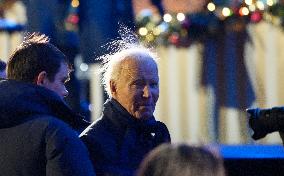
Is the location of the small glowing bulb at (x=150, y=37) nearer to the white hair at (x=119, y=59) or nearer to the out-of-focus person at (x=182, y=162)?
the white hair at (x=119, y=59)

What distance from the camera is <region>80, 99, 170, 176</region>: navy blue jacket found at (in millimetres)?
2826

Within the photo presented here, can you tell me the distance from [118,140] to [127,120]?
0.09 m

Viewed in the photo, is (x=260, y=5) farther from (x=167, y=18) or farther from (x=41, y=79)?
(x=41, y=79)

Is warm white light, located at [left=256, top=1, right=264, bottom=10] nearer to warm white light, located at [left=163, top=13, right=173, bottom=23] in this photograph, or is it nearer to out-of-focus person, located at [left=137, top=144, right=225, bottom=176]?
warm white light, located at [left=163, top=13, right=173, bottom=23]

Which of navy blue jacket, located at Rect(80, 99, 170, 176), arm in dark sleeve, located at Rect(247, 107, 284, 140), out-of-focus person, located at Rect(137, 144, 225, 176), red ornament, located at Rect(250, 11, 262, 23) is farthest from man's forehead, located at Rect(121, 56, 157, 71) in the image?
red ornament, located at Rect(250, 11, 262, 23)

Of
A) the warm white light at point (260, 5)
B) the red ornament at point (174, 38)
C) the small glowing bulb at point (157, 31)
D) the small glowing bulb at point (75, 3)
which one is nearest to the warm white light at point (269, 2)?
the warm white light at point (260, 5)

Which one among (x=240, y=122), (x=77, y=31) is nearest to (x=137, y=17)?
(x=77, y=31)

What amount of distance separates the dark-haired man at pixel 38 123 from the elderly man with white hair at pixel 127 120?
0.66 feet

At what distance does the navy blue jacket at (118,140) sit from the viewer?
9.27 feet

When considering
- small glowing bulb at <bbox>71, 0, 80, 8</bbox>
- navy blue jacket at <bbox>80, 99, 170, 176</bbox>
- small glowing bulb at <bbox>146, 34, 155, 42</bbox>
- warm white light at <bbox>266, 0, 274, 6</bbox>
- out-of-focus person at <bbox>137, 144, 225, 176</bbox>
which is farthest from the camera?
small glowing bulb at <bbox>146, 34, 155, 42</bbox>

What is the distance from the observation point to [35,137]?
2596 mm

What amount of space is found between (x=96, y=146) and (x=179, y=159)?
108 cm

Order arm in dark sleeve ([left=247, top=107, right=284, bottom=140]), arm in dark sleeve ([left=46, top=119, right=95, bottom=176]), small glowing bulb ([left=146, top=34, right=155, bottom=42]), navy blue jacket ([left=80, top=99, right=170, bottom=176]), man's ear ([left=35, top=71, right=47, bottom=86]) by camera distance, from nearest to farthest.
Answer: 1. arm in dark sleeve ([left=46, top=119, right=95, bottom=176])
2. man's ear ([left=35, top=71, right=47, bottom=86])
3. navy blue jacket ([left=80, top=99, right=170, bottom=176])
4. arm in dark sleeve ([left=247, top=107, right=284, bottom=140])
5. small glowing bulb ([left=146, top=34, right=155, bottom=42])

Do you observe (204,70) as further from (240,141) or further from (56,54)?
(56,54)
